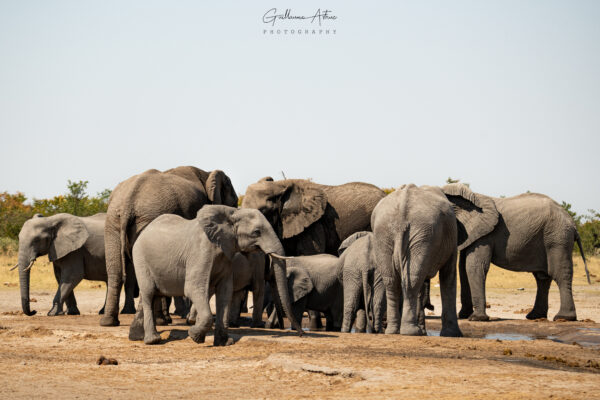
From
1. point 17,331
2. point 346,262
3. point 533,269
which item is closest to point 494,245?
point 533,269

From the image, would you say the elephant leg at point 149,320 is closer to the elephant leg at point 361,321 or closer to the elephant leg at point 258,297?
the elephant leg at point 258,297

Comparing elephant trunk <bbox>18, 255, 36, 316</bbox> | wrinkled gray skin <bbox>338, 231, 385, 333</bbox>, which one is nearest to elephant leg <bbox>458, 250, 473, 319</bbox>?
wrinkled gray skin <bbox>338, 231, 385, 333</bbox>

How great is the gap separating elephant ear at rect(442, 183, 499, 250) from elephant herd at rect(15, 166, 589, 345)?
0.02m

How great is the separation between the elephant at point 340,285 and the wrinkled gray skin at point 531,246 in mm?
2848

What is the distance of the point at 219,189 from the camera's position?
641 inches

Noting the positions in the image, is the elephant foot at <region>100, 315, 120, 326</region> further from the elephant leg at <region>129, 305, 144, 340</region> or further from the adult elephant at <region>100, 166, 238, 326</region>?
the elephant leg at <region>129, 305, 144, 340</region>

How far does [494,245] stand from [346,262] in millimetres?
3856

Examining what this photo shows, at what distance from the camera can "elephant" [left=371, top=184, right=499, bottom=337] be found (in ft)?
39.0

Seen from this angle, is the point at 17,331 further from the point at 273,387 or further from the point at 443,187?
the point at 443,187

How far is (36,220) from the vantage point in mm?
17812

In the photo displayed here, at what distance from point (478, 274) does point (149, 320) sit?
680 centimetres

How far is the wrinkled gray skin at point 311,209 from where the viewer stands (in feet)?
58.4

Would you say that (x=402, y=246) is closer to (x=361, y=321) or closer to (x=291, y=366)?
(x=361, y=321)

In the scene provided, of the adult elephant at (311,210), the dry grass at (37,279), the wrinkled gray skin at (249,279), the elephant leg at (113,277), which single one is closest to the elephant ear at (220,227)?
the wrinkled gray skin at (249,279)
